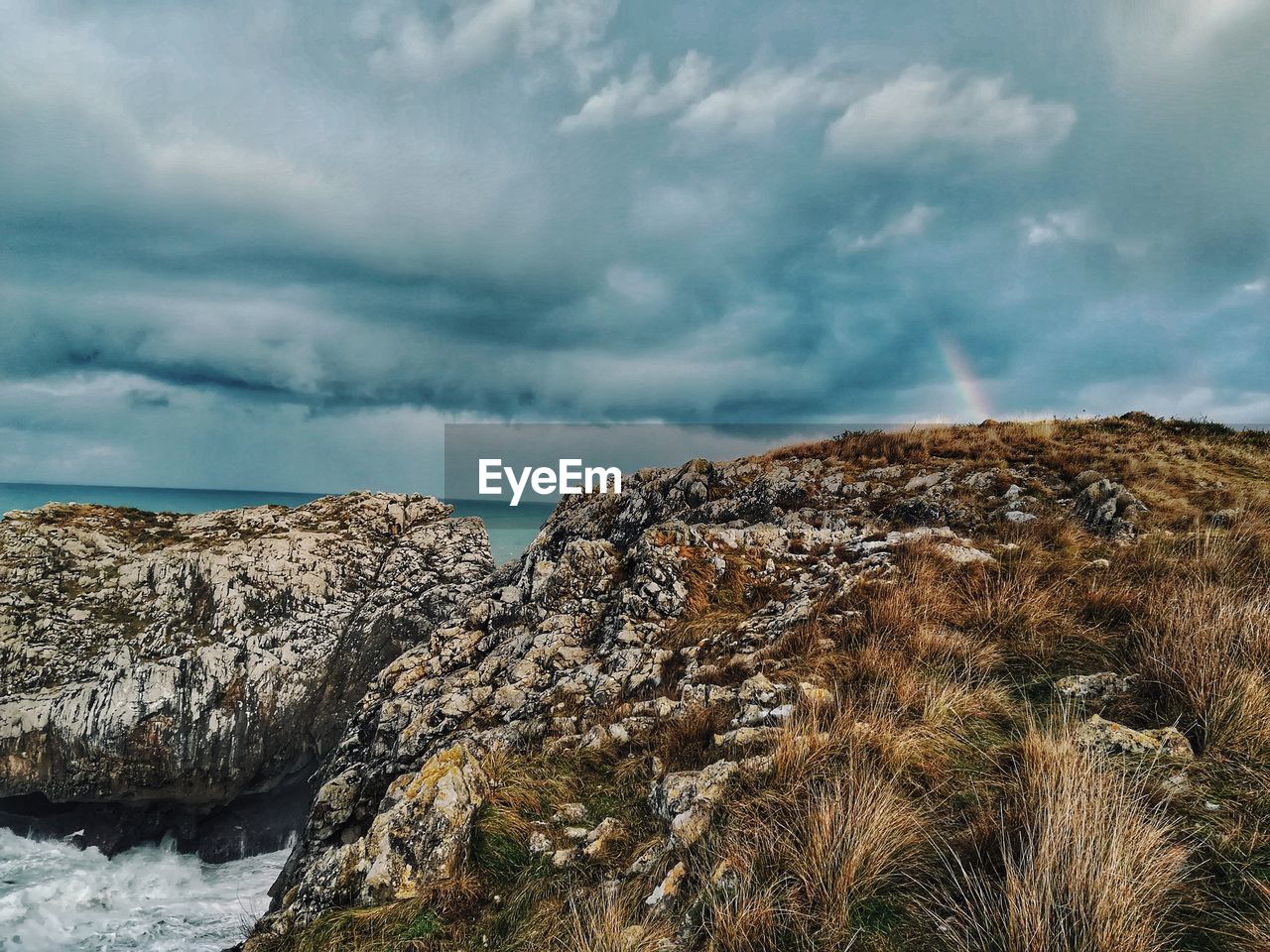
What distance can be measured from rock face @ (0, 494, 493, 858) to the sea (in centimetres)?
77

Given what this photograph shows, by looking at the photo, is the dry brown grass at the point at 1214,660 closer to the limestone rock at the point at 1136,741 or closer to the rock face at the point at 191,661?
the limestone rock at the point at 1136,741

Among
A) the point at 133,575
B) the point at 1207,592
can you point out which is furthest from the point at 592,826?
the point at 133,575

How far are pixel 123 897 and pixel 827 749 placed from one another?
2431 cm

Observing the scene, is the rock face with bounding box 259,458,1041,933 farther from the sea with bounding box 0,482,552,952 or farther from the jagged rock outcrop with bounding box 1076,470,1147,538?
the sea with bounding box 0,482,552,952

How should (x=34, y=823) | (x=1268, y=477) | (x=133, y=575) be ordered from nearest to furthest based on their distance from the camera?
(x=1268, y=477), (x=34, y=823), (x=133, y=575)

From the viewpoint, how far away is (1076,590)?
22.5ft

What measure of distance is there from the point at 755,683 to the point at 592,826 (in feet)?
7.35

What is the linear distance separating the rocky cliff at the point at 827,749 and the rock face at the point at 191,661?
9.83 meters

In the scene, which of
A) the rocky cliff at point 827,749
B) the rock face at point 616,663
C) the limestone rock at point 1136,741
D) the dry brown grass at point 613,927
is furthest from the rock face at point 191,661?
the limestone rock at point 1136,741

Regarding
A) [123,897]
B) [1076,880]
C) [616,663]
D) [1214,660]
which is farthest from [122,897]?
[1214,660]

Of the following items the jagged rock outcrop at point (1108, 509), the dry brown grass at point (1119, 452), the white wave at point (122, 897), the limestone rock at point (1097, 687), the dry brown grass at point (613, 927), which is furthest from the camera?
the white wave at point (122, 897)

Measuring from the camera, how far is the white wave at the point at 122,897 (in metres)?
14.5

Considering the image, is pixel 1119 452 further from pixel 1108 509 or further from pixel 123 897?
pixel 123 897

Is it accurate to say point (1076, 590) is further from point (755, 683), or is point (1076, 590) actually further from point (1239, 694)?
point (755, 683)
